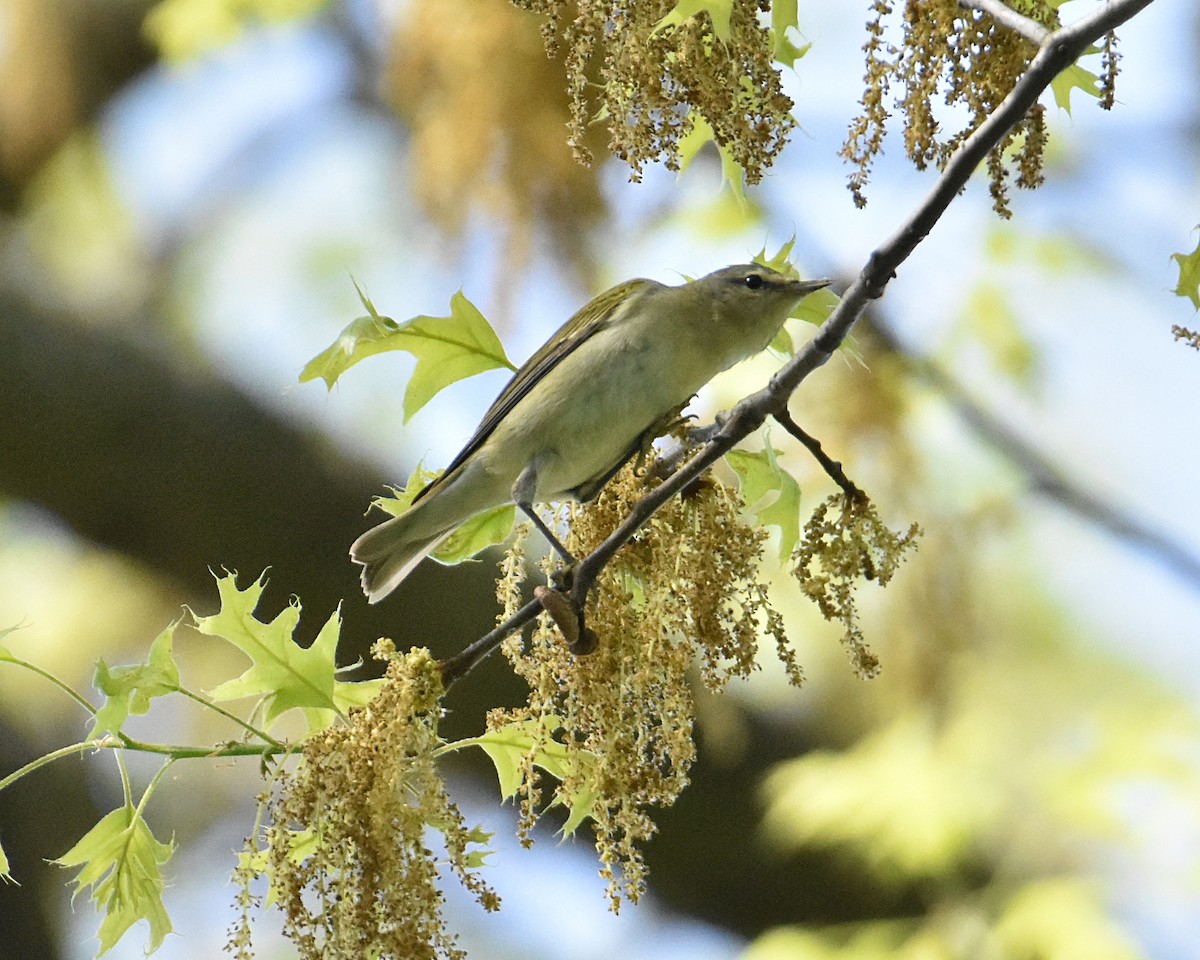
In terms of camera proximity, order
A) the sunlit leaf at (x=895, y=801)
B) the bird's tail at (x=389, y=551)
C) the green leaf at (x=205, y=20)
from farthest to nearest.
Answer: the green leaf at (x=205, y=20) < the sunlit leaf at (x=895, y=801) < the bird's tail at (x=389, y=551)

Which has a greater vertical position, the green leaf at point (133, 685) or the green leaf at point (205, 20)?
the green leaf at point (205, 20)

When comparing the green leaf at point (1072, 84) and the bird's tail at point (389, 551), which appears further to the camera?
the bird's tail at point (389, 551)

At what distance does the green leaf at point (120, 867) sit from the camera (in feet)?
2.92

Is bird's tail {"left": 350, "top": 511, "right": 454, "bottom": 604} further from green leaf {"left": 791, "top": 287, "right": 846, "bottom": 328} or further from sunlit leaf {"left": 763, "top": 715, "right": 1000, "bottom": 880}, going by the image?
sunlit leaf {"left": 763, "top": 715, "right": 1000, "bottom": 880}

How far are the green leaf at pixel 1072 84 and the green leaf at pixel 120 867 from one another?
0.88 m

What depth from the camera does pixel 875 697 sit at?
248 centimetres

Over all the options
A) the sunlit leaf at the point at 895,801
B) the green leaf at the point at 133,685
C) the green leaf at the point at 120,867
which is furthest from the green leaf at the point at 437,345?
the sunlit leaf at the point at 895,801

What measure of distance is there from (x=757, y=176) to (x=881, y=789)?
5.57ft

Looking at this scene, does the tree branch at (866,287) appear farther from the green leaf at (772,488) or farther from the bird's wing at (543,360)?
the bird's wing at (543,360)

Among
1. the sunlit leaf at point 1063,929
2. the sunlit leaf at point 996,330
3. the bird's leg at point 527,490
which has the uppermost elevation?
the sunlit leaf at point 996,330

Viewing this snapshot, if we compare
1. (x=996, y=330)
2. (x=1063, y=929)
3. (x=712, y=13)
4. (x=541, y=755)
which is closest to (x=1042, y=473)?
(x=996, y=330)

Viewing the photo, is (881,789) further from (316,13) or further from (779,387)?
(316,13)

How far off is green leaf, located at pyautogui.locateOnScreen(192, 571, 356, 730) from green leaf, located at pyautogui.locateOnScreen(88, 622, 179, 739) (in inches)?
1.3

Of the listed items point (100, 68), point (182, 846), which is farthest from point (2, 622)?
point (100, 68)
